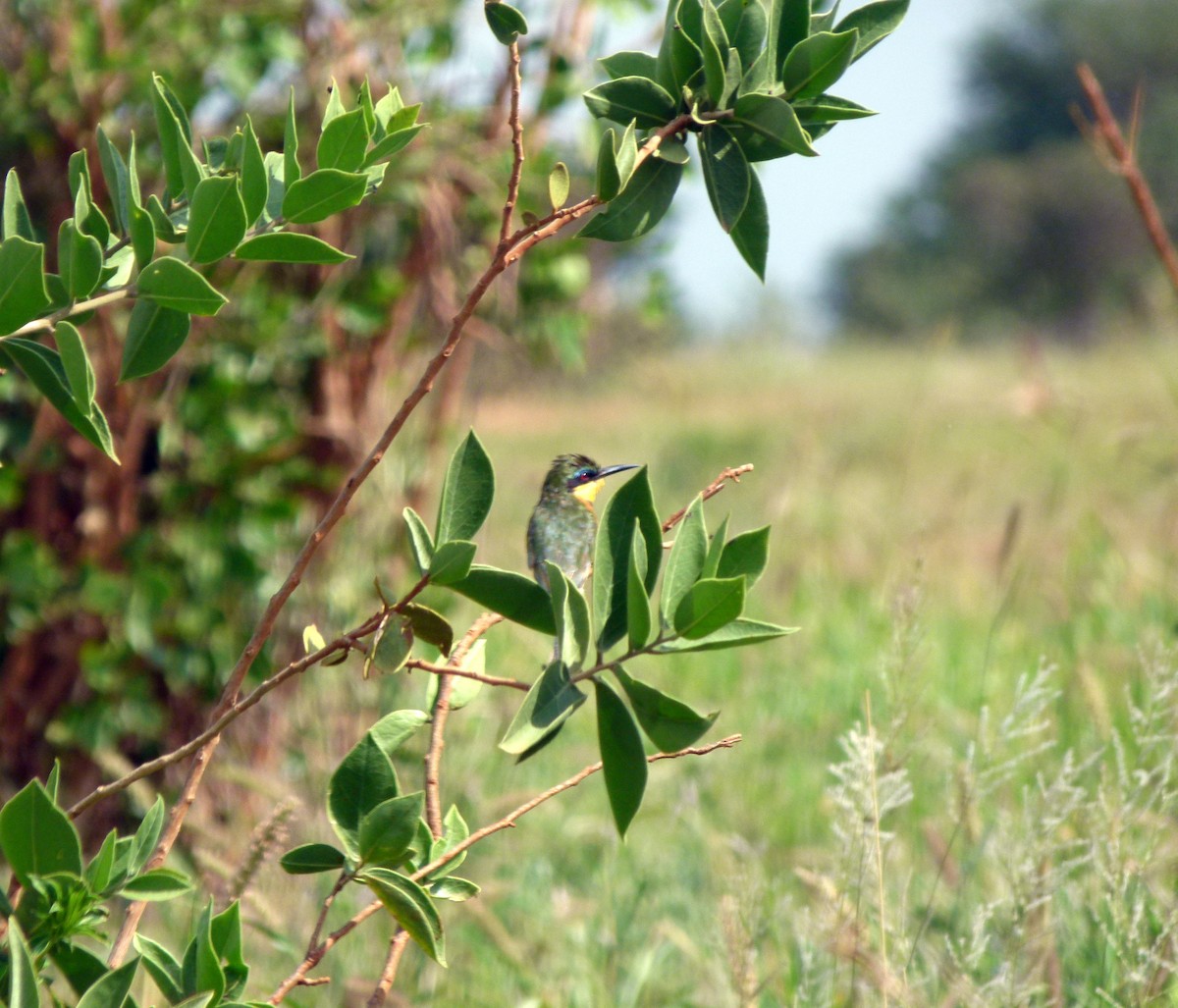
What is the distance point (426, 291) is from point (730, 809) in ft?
5.07

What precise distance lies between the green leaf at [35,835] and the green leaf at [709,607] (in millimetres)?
465

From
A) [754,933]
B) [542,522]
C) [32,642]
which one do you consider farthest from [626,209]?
[32,642]

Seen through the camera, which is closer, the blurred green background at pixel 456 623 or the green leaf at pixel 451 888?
the green leaf at pixel 451 888

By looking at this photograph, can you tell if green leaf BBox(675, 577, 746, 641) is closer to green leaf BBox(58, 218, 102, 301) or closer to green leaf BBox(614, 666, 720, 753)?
green leaf BBox(614, 666, 720, 753)

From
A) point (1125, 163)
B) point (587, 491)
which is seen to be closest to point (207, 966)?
point (587, 491)

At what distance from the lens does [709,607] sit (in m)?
0.94

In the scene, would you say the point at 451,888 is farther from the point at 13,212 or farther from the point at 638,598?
the point at 13,212

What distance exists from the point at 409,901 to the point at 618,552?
32cm

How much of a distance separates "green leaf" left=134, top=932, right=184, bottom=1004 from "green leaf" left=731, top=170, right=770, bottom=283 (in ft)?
2.41

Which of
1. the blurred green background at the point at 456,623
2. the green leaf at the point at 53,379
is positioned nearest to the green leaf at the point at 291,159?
the green leaf at the point at 53,379

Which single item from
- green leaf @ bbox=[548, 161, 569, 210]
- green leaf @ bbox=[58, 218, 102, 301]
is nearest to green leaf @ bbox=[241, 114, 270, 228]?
green leaf @ bbox=[58, 218, 102, 301]

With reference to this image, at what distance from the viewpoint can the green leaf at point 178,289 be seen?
94 centimetres

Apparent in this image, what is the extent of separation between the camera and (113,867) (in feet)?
3.40

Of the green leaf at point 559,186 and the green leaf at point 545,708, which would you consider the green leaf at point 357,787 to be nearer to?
the green leaf at point 545,708
